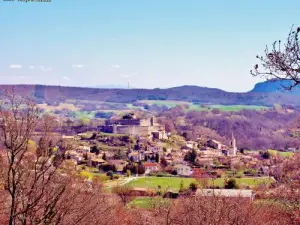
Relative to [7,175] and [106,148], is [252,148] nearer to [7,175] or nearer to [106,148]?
[106,148]

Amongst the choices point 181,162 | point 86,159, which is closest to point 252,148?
point 181,162

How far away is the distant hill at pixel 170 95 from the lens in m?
169

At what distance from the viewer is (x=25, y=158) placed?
691 cm

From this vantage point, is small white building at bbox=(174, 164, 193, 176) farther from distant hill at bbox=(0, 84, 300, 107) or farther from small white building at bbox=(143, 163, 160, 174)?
distant hill at bbox=(0, 84, 300, 107)

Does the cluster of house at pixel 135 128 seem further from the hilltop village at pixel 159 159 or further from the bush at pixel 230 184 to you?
the bush at pixel 230 184

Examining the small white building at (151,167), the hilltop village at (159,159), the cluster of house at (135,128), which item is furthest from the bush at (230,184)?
the cluster of house at (135,128)

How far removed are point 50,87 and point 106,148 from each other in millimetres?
122241

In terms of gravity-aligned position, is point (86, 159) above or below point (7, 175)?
below

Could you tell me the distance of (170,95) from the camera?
193250mm

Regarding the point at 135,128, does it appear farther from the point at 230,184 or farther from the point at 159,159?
the point at 230,184

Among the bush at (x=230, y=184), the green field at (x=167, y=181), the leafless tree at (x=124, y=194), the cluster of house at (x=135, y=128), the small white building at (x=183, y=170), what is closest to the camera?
the leafless tree at (x=124, y=194)

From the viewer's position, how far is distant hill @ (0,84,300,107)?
554 ft

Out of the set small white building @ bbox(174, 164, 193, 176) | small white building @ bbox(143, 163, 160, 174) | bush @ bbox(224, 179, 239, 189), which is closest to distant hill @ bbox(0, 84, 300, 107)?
small white building @ bbox(143, 163, 160, 174)

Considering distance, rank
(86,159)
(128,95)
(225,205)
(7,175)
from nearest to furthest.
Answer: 1. (7,175)
2. (225,205)
3. (86,159)
4. (128,95)
